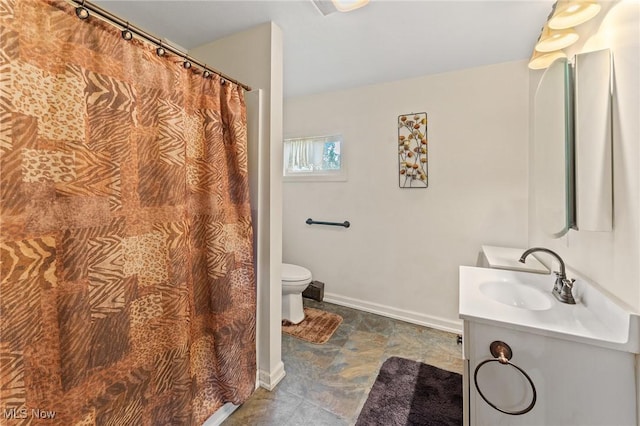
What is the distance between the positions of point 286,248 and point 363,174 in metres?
1.25

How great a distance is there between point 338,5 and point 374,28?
36 cm

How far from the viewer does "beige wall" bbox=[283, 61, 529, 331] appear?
1.99m

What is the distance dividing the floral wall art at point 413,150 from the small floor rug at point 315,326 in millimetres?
1421

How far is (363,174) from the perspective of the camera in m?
2.51

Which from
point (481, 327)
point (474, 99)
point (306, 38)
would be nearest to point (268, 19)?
point (306, 38)

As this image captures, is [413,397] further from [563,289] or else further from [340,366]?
[563,289]

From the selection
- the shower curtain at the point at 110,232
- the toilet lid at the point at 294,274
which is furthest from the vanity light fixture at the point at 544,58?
the toilet lid at the point at 294,274

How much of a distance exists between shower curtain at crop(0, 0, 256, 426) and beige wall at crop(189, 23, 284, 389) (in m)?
0.21

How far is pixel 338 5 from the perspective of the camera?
1341mm

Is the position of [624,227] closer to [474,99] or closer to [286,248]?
[474,99]

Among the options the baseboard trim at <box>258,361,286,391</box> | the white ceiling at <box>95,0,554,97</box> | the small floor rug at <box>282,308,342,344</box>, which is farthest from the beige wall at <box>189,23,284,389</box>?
the small floor rug at <box>282,308,342,344</box>

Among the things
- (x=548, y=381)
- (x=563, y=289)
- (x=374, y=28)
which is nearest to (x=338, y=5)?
(x=374, y=28)

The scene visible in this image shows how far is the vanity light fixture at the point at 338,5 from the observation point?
4.33 ft

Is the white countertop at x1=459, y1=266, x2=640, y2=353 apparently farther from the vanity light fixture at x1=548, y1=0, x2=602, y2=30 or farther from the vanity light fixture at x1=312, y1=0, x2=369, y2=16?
the vanity light fixture at x1=312, y1=0, x2=369, y2=16
